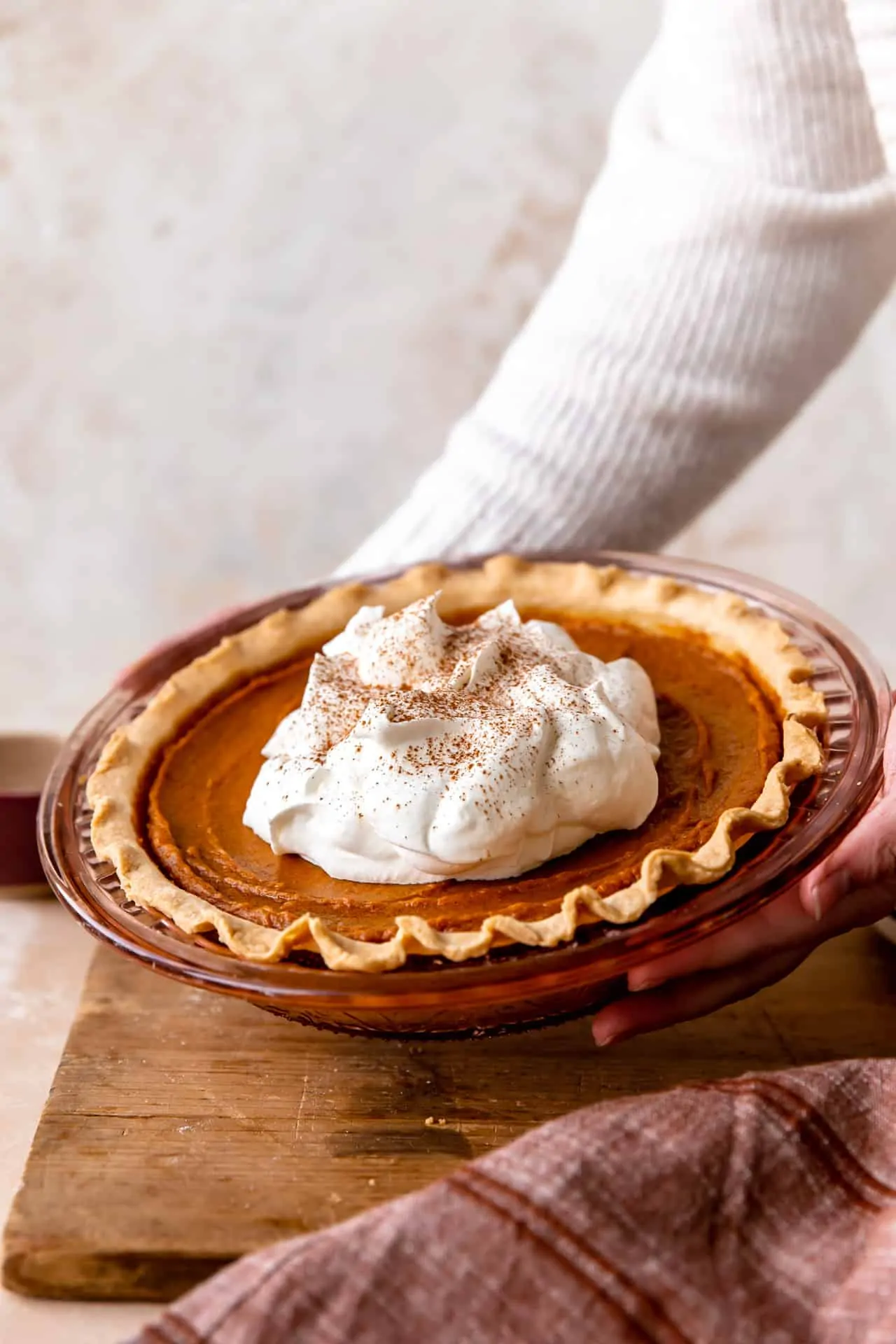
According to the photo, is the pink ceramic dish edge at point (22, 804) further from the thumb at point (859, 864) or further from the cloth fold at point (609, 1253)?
the thumb at point (859, 864)

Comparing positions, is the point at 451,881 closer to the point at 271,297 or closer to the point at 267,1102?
the point at 267,1102

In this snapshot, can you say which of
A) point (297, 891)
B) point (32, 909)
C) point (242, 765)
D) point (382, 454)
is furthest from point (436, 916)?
point (382, 454)

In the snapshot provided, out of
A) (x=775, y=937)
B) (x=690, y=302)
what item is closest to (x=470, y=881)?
(x=775, y=937)

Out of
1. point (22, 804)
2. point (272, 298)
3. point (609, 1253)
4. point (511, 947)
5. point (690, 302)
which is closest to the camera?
point (609, 1253)

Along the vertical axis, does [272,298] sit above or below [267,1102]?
above

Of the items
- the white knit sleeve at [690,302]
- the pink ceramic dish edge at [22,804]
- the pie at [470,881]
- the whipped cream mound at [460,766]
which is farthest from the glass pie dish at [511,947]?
the white knit sleeve at [690,302]

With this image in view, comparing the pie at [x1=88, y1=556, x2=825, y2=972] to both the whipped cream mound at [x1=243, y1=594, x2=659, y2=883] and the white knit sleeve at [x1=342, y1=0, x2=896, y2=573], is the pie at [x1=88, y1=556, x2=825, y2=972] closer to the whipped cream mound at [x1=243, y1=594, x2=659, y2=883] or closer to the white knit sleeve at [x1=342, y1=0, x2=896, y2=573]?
the whipped cream mound at [x1=243, y1=594, x2=659, y2=883]

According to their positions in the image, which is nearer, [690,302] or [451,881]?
[451,881]

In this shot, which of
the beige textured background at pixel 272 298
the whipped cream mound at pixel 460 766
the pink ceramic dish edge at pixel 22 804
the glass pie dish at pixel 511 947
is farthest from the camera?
the beige textured background at pixel 272 298
